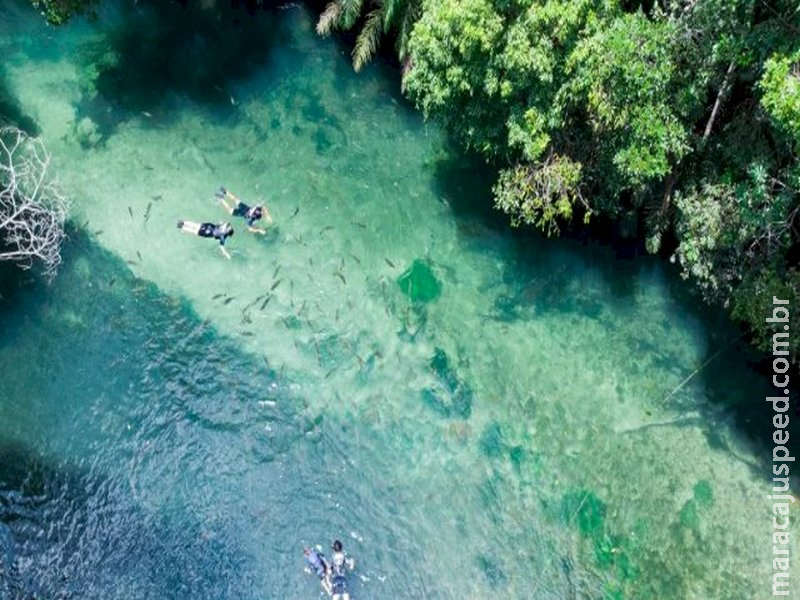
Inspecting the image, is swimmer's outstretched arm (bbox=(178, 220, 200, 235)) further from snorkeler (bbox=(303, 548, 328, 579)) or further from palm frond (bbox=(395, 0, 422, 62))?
snorkeler (bbox=(303, 548, 328, 579))

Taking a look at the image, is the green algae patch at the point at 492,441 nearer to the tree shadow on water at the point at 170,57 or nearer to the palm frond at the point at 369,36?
the palm frond at the point at 369,36

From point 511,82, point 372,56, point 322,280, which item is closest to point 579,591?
point 322,280

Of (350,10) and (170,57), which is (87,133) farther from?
(350,10)

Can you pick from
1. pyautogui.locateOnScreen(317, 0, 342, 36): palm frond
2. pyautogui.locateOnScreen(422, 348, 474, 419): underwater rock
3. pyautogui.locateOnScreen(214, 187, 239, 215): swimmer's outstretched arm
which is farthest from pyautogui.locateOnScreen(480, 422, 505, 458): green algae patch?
pyautogui.locateOnScreen(317, 0, 342, 36): palm frond

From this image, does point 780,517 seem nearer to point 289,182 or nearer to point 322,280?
point 322,280

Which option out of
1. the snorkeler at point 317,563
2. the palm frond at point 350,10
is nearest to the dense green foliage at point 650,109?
the palm frond at point 350,10

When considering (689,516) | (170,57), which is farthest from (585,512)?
(170,57)
